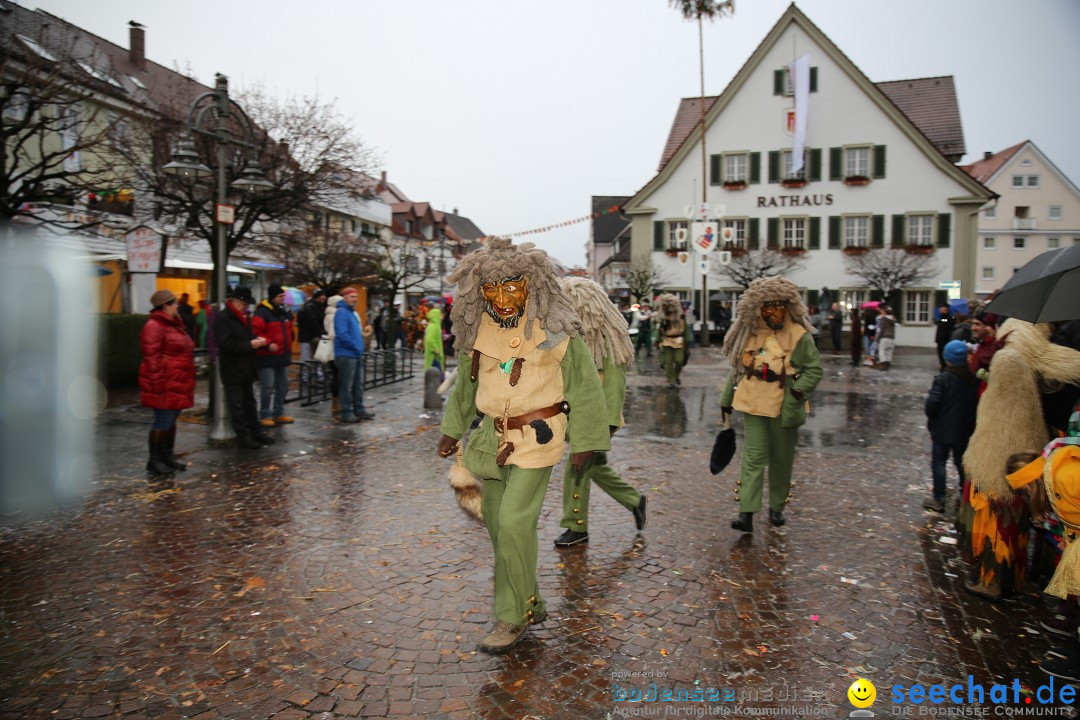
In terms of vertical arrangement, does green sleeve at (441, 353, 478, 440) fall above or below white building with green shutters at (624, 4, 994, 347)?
below

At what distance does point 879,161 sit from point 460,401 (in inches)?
1322

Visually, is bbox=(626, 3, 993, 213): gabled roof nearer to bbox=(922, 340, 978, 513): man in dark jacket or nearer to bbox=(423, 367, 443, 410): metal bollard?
bbox=(423, 367, 443, 410): metal bollard

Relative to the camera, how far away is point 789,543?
5.43 metres

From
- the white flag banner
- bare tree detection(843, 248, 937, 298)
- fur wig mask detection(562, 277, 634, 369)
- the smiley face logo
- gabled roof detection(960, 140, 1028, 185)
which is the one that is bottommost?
the smiley face logo

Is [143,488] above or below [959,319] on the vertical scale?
below

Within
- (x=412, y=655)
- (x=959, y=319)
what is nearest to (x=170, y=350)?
(x=412, y=655)

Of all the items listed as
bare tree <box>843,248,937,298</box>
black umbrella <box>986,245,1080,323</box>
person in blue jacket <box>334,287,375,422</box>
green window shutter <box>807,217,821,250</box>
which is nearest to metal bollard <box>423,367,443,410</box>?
person in blue jacket <box>334,287,375,422</box>

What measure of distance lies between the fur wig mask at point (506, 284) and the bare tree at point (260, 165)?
349 inches

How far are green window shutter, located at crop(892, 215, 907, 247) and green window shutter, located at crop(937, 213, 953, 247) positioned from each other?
1.39 meters

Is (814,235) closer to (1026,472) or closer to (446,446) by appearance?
(1026,472)

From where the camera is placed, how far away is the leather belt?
3.83 metres

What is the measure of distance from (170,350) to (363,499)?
8.80ft

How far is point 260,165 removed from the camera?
41.3ft

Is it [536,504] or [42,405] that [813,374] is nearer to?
[536,504]
